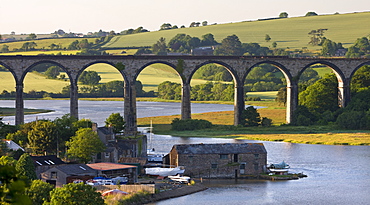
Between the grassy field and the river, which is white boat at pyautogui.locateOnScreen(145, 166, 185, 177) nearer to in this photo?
the river

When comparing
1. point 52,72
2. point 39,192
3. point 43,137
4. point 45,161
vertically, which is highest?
point 52,72

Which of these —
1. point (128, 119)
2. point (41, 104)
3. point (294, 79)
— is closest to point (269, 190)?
point (128, 119)

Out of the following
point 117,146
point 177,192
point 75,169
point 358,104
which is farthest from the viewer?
point 358,104

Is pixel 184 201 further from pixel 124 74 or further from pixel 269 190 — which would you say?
pixel 124 74

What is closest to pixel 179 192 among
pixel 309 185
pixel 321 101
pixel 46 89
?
pixel 309 185

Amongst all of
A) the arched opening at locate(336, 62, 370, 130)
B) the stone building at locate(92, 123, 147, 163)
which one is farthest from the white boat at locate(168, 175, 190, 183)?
the arched opening at locate(336, 62, 370, 130)

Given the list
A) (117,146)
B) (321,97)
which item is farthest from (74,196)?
(321,97)

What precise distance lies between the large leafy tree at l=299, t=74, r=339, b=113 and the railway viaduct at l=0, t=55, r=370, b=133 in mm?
1300

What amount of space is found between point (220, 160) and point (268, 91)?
11372 cm

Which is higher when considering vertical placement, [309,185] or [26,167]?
[26,167]

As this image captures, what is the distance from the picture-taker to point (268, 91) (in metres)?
176

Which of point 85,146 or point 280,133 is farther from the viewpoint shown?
point 280,133

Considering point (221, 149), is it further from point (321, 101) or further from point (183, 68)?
point (321, 101)

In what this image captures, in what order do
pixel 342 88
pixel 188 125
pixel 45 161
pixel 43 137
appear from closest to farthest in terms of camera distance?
pixel 45 161, pixel 43 137, pixel 188 125, pixel 342 88
